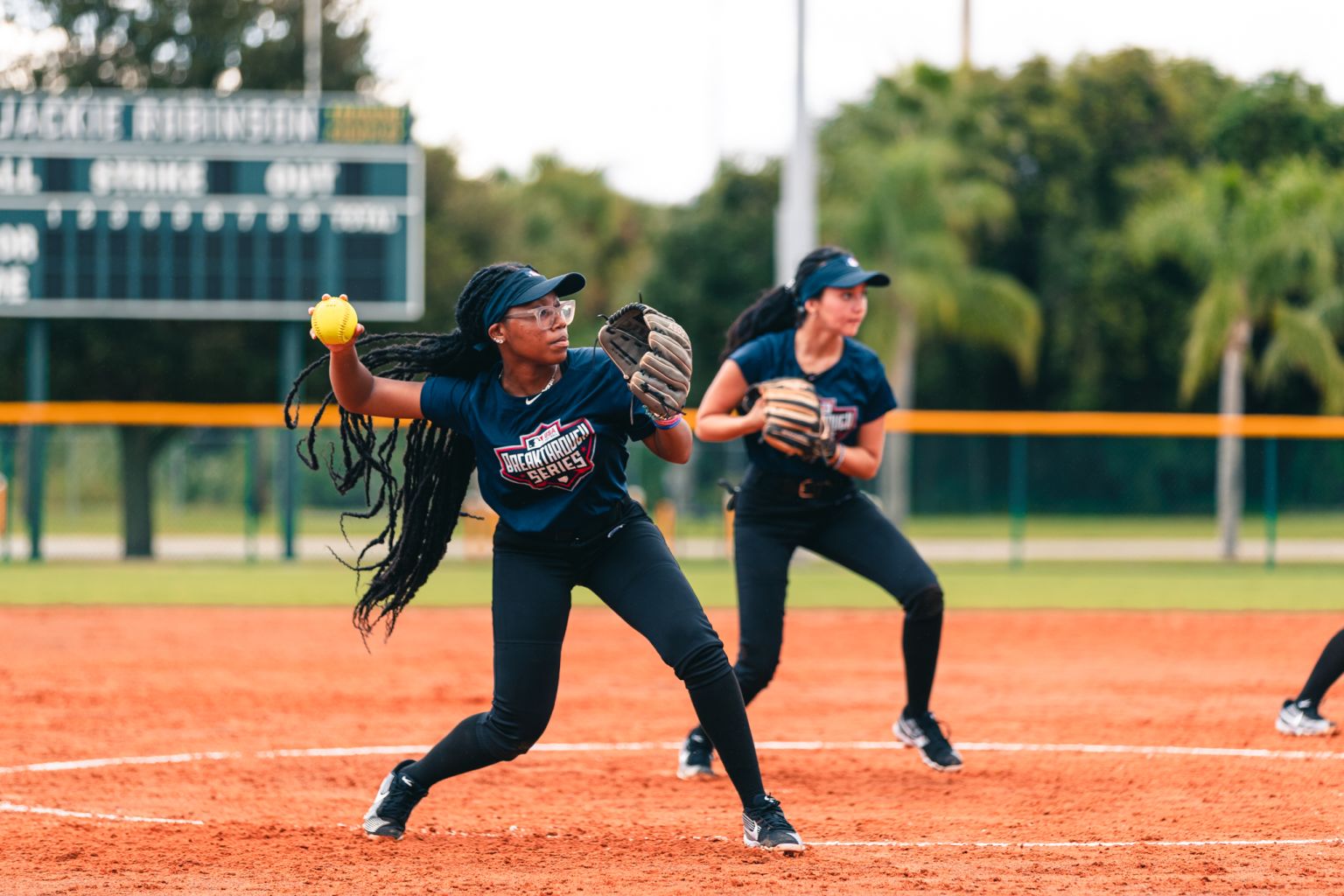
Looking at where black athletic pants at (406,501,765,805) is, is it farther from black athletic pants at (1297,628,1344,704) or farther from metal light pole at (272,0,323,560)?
metal light pole at (272,0,323,560)

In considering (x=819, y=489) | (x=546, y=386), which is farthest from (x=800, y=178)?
(x=546, y=386)

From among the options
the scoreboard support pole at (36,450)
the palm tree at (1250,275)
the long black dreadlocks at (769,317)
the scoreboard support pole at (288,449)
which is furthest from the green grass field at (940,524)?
the long black dreadlocks at (769,317)

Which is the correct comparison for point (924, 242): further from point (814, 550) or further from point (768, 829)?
point (768, 829)

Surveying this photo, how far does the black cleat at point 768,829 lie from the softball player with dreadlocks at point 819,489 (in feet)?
4.60

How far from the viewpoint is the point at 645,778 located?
6719mm

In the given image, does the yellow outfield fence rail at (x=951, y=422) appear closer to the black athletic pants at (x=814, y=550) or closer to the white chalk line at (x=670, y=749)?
the white chalk line at (x=670, y=749)

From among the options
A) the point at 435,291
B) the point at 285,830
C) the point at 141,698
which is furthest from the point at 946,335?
the point at 285,830

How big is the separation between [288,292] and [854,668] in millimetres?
A: 12288

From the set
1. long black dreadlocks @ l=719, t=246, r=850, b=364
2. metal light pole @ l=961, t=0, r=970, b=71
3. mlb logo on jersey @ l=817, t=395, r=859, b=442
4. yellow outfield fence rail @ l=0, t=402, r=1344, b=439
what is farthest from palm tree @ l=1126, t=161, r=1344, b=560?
metal light pole @ l=961, t=0, r=970, b=71

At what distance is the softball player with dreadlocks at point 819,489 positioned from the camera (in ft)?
21.3

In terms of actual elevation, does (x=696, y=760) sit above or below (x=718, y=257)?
below

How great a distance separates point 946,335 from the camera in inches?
1427

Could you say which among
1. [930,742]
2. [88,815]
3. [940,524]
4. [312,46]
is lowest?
[940,524]

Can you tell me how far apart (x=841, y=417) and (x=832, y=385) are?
0.46 ft
